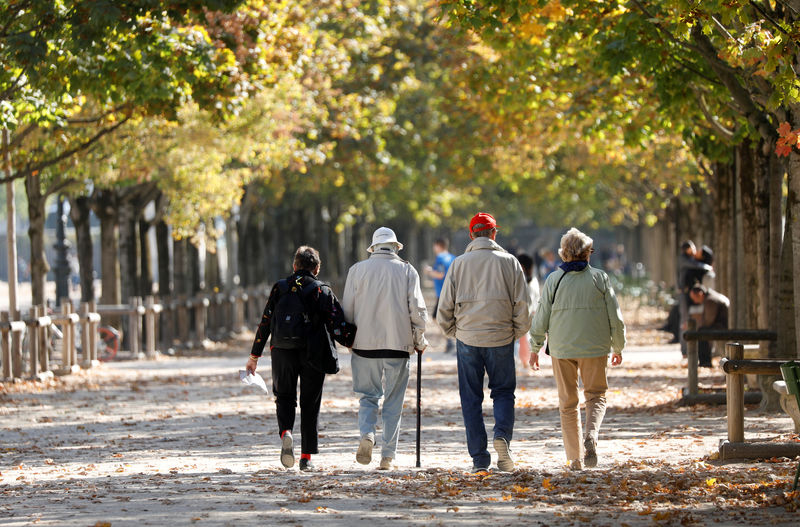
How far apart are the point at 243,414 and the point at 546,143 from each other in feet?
42.9

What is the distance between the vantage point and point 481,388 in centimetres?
1000

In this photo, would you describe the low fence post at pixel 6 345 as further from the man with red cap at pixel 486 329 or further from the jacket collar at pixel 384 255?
the man with red cap at pixel 486 329

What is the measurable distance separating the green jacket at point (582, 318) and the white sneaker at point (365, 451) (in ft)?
4.62

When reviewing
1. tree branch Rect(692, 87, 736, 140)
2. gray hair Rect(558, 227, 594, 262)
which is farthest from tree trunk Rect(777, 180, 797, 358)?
gray hair Rect(558, 227, 594, 262)

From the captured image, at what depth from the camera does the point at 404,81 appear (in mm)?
34438

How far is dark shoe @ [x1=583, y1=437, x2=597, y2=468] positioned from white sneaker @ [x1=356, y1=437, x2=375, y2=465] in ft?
5.14

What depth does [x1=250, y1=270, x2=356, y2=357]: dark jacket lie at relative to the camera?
33.9 ft

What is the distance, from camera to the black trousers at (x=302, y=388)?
10.4 meters

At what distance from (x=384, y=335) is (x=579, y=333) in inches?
56.6

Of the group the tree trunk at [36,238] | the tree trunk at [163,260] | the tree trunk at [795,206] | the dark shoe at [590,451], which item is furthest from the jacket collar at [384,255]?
the tree trunk at [163,260]

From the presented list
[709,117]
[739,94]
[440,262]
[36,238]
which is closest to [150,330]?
[36,238]

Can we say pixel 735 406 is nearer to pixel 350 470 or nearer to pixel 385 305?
pixel 385 305

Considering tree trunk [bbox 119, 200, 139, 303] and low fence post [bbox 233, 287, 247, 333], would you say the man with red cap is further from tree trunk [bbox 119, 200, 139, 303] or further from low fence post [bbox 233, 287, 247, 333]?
low fence post [bbox 233, 287, 247, 333]

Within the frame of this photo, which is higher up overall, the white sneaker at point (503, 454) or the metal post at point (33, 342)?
the metal post at point (33, 342)
